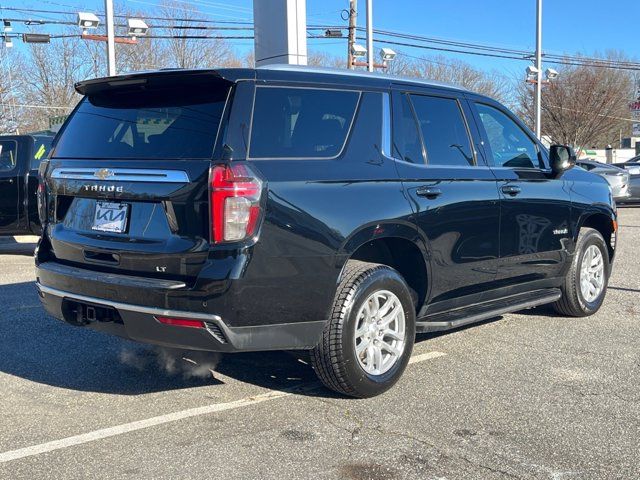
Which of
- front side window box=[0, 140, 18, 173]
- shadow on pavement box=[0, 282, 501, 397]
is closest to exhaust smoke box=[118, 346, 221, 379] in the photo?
shadow on pavement box=[0, 282, 501, 397]

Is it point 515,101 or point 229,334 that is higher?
point 515,101

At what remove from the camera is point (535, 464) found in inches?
136

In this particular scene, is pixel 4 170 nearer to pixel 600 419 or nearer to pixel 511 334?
pixel 511 334

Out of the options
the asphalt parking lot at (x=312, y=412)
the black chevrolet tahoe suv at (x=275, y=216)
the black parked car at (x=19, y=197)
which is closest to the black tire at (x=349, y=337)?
the black chevrolet tahoe suv at (x=275, y=216)

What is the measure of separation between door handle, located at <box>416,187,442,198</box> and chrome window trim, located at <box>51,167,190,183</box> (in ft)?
5.23

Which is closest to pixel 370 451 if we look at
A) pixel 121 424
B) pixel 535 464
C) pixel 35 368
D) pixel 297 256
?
pixel 535 464

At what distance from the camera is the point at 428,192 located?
4555 millimetres

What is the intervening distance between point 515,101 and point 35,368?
54.3 meters

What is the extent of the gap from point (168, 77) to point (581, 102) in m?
49.7

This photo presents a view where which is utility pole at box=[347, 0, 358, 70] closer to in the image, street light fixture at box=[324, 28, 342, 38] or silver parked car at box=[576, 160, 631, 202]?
street light fixture at box=[324, 28, 342, 38]

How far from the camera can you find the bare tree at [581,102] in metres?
48.5

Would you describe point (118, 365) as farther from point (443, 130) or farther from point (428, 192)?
point (443, 130)

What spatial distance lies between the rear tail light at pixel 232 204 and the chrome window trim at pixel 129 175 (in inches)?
8.1

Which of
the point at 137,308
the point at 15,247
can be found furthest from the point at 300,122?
the point at 15,247
